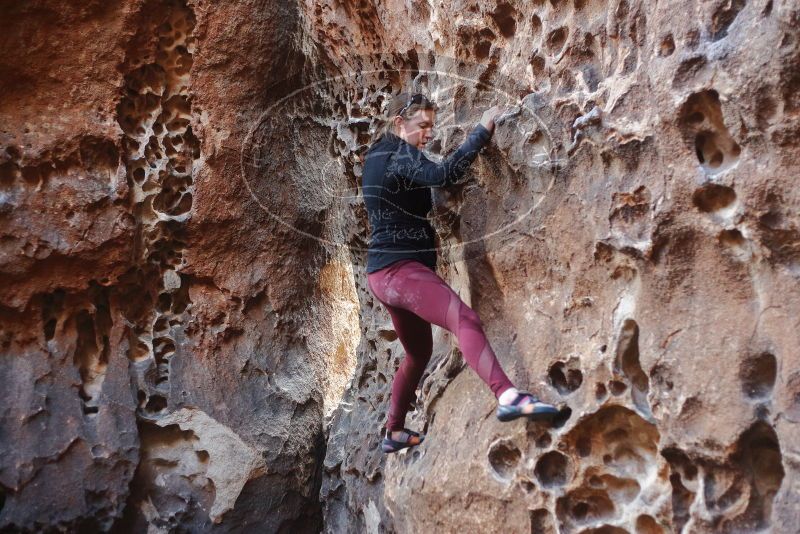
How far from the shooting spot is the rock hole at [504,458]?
8.98 feet

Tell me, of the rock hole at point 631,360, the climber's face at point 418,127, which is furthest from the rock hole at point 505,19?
the rock hole at point 631,360

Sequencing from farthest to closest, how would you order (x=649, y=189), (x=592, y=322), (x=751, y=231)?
(x=592, y=322), (x=649, y=189), (x=751, y=231)

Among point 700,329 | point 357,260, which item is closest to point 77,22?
point 357,260

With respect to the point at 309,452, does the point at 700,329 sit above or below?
above

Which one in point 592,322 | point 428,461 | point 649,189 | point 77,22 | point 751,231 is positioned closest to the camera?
point 751,231

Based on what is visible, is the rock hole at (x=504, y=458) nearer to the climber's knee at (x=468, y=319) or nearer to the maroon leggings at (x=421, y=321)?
the maroon leggings at (x=421, y=321)

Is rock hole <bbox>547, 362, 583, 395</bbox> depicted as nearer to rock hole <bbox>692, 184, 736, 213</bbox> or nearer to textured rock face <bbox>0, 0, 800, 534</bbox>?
textured rock face <bbox>0, 0, 800, 534</bbox>

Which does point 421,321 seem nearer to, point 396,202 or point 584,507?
point 396,202

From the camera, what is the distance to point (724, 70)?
2240mm

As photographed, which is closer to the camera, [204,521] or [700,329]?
[700,329]

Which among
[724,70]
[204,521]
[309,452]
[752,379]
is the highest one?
[724,70]

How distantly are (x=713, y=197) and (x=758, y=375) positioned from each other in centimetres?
48

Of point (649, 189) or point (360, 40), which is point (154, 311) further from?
point (649, 189)

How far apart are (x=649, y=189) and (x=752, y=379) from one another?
589mm
